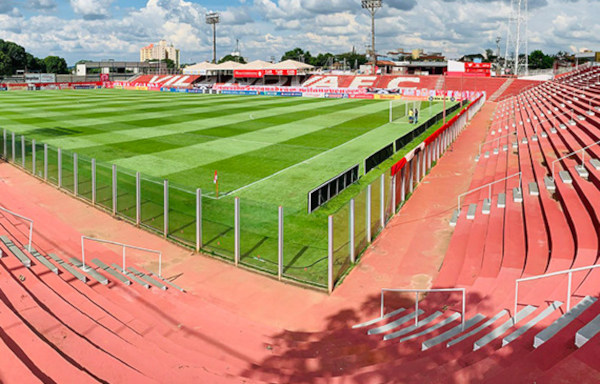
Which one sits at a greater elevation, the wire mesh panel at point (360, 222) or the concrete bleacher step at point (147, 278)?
the wire mesh panel at point (360, 222)

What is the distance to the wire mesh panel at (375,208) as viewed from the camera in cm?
1402

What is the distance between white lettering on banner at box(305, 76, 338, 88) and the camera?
301 feet

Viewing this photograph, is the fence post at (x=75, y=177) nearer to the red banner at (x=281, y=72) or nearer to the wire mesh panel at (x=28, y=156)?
the wire mesh panel at (x=28, y=156)

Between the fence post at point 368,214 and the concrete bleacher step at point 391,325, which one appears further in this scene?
the fence post at point 368,214

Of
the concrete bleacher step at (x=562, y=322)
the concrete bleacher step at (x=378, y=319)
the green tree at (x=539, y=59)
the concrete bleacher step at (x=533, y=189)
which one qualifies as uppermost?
the green tree at (x=539, y=59)

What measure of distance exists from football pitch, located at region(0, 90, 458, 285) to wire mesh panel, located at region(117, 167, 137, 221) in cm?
4

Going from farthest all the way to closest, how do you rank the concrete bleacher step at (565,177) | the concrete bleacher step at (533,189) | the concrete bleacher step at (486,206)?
the concrete bleacher step at (486,206), the concrete bleacher step at (533,189), the concrete bleacher step at (565,177)

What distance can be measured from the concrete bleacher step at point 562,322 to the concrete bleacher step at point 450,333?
152 centimetres

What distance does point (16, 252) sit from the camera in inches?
392

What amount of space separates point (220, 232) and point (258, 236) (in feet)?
3.50

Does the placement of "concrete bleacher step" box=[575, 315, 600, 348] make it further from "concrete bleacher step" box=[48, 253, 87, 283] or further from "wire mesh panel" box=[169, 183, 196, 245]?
"wire mesh panel" box=[169, 183, 196, 245]

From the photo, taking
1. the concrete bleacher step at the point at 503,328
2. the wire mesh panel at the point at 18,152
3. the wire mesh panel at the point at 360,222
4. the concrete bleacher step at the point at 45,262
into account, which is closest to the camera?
the concrete bleacher step at the point at 503,328

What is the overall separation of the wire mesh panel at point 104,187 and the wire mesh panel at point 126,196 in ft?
2.00

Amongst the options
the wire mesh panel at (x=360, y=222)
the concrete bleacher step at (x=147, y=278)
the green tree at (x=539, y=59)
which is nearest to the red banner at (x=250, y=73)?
the wire mesh panel at (x=360, y=222)
